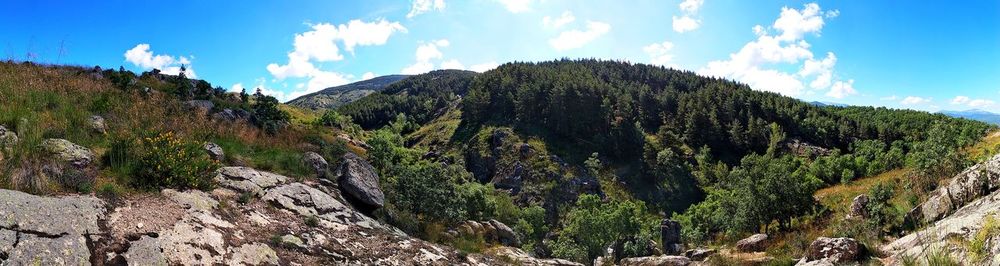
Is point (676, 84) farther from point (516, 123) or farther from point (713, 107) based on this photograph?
point (516, 123)

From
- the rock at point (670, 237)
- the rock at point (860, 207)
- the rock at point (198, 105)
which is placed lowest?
the rock at point (670, 237)

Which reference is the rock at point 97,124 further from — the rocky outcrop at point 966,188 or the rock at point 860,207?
the rock at point 860,207

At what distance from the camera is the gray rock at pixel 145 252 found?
752cm

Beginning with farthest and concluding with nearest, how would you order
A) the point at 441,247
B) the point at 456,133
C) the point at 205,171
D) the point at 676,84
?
the point at 676,84, the point at 456,133, the point at 441,247, the point at 205,171

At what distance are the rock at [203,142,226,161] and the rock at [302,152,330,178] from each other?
3100mm

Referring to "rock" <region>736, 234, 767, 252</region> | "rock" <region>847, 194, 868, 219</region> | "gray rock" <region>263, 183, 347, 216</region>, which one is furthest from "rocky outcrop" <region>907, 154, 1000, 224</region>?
"rock" <region>847, 194, 868, 219</region>

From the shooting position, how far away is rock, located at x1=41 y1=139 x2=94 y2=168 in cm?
980

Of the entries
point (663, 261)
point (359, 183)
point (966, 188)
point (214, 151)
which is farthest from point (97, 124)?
point (966, 188)

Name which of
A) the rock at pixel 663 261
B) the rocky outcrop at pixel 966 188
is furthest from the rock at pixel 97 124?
the rocky outcrop at pixel 966 188

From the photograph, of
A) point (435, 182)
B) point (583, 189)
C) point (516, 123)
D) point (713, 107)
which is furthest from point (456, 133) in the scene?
point (435, 182)

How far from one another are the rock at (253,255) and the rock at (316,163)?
25.6 ft

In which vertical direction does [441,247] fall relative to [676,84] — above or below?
below

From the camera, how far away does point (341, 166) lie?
58.6ft

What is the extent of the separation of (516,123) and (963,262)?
11822cm
